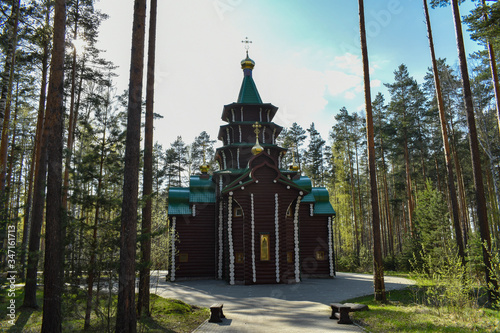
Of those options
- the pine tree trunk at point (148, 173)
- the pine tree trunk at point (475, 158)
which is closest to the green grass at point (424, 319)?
the pine tree trunk at point (475, 158)

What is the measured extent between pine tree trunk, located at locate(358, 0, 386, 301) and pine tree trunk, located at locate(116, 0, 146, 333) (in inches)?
293

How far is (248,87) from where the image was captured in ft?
77.2

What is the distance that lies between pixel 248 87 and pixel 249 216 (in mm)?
10993

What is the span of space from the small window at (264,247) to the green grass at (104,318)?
6587 mm

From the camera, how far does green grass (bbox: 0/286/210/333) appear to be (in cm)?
661

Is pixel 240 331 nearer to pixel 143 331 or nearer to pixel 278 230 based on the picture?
pixel 143 331

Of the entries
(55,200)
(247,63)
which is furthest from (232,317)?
(247,63)

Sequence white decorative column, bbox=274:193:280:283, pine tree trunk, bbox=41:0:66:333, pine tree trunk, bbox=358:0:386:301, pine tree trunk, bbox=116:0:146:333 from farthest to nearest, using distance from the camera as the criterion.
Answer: white decorative column, bbox=274:193:280:283 < pine tree trunk, bbox=358:0:386:301 < pine tree trunk, bbox=116:0:146:333 < pine tree trunk, bbox=41:0:66:333

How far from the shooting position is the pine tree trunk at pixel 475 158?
9.67 metres

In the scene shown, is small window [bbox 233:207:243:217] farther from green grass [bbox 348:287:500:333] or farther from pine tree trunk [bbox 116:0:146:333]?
pine tree trunk [bbox 116:0:146:333]

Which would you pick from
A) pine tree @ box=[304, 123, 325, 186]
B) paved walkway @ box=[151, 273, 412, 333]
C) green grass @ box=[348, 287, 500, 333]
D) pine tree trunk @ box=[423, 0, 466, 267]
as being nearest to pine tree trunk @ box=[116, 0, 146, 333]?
paved walkway @ box=[151, 273, 412, 333]

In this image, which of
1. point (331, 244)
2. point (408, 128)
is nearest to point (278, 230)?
point (331, 244)

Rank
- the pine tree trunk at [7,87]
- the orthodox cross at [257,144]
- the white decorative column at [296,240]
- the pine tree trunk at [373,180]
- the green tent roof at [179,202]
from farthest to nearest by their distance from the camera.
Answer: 1. the orthodox cross at [257,144]
2. the green tent roof at [179,202]
3. the white decorative column at [296,240]
4. the pine tree trunk at [7,87]
5. the pine tree trunk at [373,180]

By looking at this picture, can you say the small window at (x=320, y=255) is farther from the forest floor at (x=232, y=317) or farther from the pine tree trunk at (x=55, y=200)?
the pine tree trunk at (x=55, y=200)
